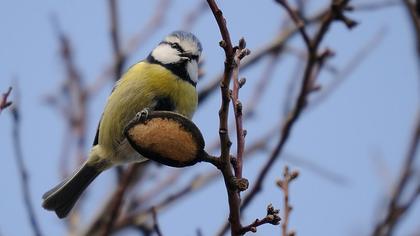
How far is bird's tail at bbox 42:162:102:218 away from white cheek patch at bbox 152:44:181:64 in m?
0.65

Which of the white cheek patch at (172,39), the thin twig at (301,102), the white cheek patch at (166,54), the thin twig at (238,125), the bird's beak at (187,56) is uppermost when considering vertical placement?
the thin twig at (238,125)

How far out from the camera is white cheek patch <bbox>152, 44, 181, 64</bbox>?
271 cm

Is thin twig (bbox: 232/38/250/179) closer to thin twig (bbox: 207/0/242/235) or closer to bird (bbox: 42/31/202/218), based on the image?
thin twig (bbox: 207/0/242/235)

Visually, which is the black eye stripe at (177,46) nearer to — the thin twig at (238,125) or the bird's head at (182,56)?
the bird's head at (182,56)

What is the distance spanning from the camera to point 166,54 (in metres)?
2.78

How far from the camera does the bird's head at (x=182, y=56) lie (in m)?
2.66

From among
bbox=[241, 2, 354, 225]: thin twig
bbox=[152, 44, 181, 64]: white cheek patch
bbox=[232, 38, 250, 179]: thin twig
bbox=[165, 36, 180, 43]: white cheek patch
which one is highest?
bbox=[232, 38, 250, 179]: thin twig

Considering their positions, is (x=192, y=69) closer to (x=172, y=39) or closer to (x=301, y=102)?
(x=172, y=39)

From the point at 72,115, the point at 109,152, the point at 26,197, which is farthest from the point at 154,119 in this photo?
the point at 72,115

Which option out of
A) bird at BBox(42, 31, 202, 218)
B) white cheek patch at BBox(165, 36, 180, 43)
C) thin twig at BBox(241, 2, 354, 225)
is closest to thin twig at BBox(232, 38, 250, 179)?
thin twig at BBox(241, 2, 354, 225)

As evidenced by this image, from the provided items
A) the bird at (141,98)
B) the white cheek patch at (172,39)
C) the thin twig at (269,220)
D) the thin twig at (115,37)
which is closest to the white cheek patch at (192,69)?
the bird at (141,98)

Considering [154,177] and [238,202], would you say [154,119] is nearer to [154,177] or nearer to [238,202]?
[238,202]

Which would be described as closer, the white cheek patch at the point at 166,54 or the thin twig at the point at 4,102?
the thin twig at the point at 4,102

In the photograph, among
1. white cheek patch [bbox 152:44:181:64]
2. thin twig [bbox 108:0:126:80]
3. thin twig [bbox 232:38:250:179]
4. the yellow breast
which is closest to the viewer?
thin twig [bbox 232:38:250:179]
